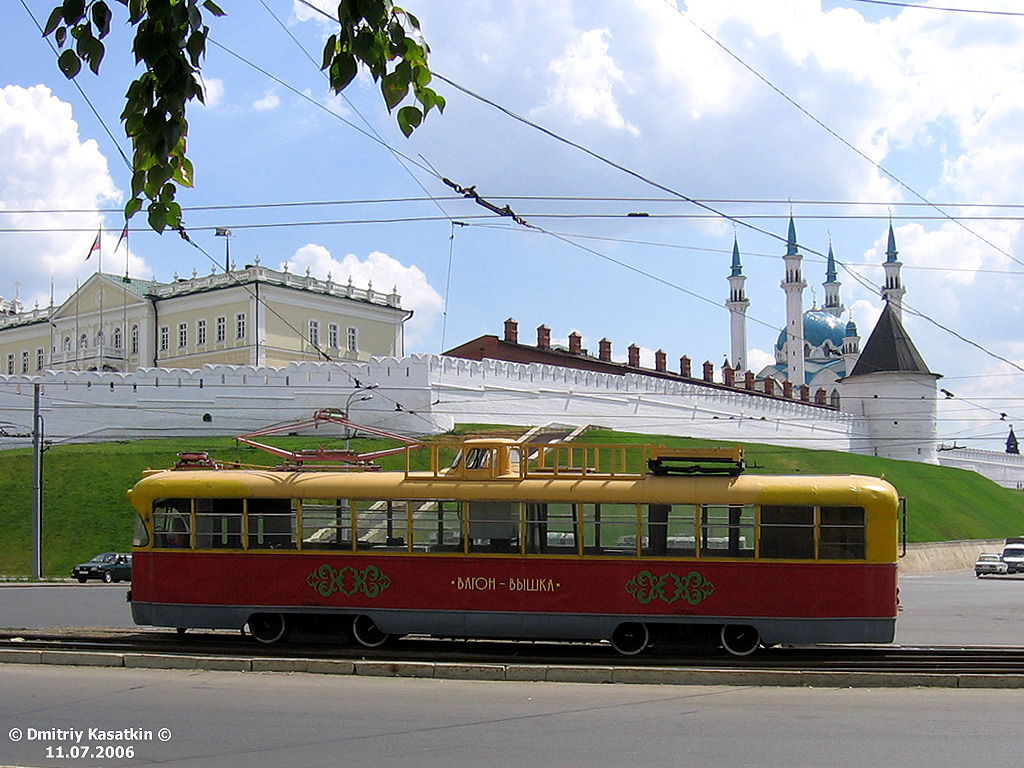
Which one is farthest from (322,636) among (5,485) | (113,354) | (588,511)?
(113,354)

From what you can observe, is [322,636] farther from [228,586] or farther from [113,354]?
[113,354]

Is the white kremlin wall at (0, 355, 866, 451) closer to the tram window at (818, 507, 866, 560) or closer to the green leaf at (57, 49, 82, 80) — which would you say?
the tram window at (818, 507, 866, 560)

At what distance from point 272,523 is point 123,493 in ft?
100

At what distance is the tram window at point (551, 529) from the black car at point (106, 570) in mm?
22329

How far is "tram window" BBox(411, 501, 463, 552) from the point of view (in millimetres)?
13781

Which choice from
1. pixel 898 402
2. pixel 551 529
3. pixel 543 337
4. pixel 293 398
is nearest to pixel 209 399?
pixel 293 398

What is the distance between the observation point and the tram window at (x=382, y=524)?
1389 cm

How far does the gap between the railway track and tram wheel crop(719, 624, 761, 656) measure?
151 mm

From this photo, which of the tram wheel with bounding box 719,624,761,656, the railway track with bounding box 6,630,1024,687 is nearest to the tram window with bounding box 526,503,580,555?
the railway track with bounding box 6,630,1024,687

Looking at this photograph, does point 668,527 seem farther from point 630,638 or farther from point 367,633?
point 367,633

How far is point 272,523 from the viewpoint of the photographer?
14219 mm

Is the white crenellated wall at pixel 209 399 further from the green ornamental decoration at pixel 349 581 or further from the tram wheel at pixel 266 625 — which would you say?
the green ornamental decoration at pixel 349 581


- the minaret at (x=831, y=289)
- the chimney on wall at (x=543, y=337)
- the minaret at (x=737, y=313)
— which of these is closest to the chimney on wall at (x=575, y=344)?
the chimney on wall at (x=543, y=337)

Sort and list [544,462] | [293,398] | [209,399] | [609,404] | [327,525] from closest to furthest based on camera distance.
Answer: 1. [327,525]
2. [544,462]
3. [209,399]
4. [293,398]
5. [609,404]
